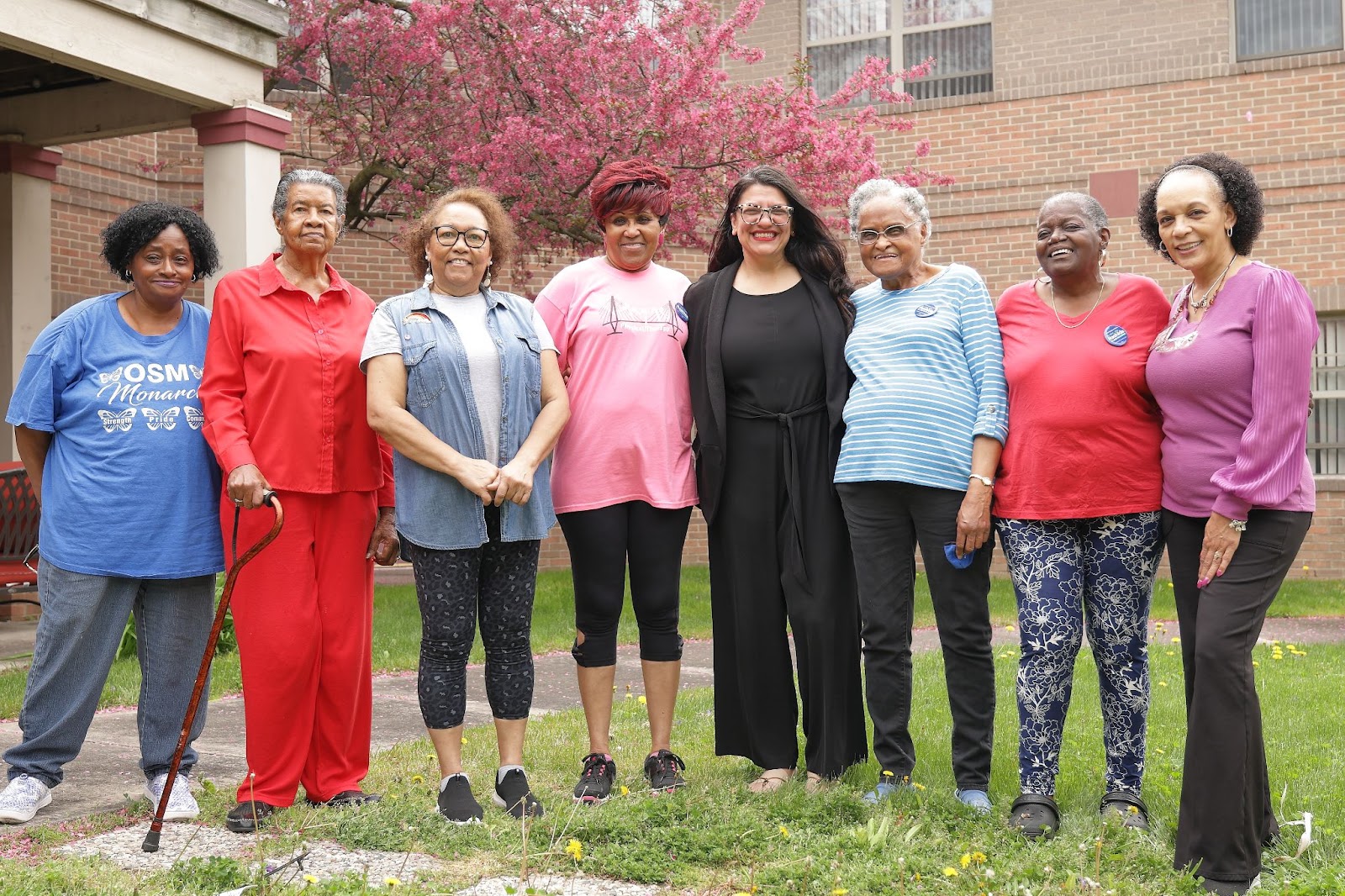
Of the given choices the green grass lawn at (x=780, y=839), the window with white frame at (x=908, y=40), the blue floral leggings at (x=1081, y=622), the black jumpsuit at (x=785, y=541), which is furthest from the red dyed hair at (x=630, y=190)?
the window with white frame at (x=908, y=40)

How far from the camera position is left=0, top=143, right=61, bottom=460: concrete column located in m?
10.2

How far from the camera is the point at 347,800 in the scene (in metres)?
4.48

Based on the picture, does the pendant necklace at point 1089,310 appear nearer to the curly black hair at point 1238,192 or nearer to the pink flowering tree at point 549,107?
the curly black hair at point 1238,192

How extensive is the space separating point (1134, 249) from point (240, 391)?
1103 cm

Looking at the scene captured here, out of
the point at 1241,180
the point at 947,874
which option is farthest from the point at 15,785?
the point at 1241,180

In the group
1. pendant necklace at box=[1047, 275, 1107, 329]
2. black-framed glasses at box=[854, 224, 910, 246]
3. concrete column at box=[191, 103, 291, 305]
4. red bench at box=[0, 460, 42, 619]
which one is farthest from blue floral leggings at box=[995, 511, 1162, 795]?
red bench at box=[0, 460, 42, 619]

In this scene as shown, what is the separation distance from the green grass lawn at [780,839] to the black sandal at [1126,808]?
54 mm

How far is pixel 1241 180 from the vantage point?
3.95 metres

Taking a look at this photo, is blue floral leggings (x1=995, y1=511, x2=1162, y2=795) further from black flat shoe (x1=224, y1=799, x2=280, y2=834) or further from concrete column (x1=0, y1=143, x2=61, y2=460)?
concrete column (x1=0, y1=143, x2=61, y2=460)

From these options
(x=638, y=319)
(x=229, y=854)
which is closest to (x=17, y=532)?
(x=229, y=854)

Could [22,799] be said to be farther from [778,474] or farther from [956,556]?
[956,556]

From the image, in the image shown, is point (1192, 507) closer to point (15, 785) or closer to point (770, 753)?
point (770, 753)

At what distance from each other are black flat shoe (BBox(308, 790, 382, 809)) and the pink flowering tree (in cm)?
625

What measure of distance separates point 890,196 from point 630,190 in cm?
97
